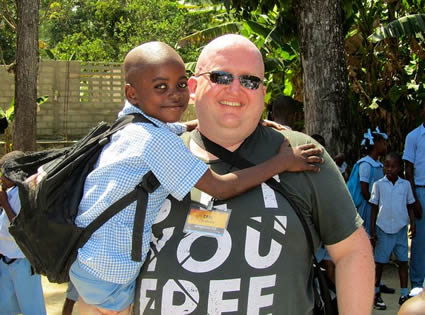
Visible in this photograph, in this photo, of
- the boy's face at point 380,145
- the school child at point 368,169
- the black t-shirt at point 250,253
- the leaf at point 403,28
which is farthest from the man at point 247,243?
the leaf at point 403,28

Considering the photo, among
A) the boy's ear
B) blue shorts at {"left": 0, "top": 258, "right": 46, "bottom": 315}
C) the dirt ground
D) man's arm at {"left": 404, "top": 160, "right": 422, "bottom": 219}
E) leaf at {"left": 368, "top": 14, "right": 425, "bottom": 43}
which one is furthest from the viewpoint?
leaf at {"left": 368, "top": 14, "right": 425, "bottom": 43}

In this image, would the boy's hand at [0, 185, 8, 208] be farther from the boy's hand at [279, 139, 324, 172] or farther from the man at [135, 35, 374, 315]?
the boy's hand at [279, 139, 324, 172]

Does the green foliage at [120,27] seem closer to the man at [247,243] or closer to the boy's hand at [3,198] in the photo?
the boy's hand at [3,198]

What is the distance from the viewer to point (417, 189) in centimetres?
666

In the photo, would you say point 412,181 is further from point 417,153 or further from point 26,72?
point 26,72

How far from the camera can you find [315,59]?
22.5 ft

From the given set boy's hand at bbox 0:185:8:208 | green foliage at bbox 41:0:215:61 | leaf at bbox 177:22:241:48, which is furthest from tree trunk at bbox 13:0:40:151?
green foliage at bbox 41:0:215:61

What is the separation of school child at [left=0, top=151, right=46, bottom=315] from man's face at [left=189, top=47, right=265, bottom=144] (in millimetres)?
3013

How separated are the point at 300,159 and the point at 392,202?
4453 millimetres

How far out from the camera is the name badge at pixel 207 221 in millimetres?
2223

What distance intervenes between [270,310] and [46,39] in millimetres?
33810

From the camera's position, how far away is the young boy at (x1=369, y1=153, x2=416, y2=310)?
636 centimetres

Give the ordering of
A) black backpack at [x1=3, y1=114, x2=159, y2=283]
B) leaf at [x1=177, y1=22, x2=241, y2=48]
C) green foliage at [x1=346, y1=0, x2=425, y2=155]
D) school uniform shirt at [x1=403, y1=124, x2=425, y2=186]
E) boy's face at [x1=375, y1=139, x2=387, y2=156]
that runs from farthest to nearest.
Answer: leaf at [x1=177, y1=22, x2=241, y2=48]
green foliage at [x1=346, y1=0, x2=425, y2=155]
boy's face at [x1=375, y1=139, x2=387, y2=156]
school uniform shirt at [x1=403, y1=124, x2=425, y2=186]
black backpack at [x1=3, y1=114, x2=159, y2=283]

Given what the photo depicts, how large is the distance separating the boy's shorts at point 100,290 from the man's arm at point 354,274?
2.56 ft
